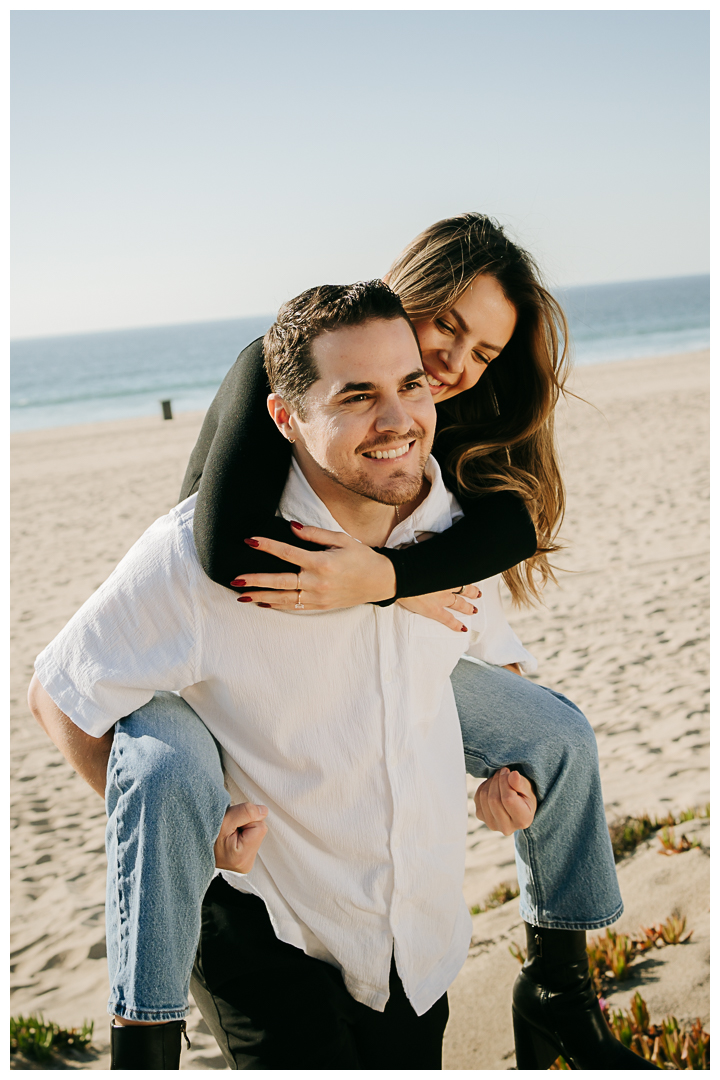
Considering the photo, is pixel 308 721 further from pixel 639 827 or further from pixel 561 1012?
pixel 639 827

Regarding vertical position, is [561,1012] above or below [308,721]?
below

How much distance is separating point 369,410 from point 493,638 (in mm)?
1139

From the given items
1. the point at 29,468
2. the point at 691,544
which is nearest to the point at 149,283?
the point at 29,468

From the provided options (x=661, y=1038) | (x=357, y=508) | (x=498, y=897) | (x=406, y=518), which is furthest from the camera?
(x=498, y=897)

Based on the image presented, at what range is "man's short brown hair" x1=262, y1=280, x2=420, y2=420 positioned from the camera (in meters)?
2.30

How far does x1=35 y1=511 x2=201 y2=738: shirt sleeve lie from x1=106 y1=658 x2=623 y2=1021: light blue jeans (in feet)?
0.34

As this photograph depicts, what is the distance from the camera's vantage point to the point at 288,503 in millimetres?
2514

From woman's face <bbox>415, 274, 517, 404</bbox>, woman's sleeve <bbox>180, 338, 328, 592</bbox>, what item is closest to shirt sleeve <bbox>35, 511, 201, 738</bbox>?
woman's sleeve <bbox>180, 338, 328, 592</bbox>

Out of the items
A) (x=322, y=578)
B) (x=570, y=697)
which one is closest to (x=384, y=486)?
(x=322, y=578)

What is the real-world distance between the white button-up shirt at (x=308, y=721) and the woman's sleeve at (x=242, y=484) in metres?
0.09

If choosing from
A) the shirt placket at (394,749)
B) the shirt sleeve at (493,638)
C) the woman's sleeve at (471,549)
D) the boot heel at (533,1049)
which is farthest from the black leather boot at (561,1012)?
the woman's sleeve at (471,549)

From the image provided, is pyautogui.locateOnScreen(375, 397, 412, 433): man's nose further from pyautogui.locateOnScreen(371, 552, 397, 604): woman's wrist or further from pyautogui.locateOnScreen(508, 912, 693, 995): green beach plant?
pyautogui.locateOnScreen(508, 912, 693, 995): green beach plant

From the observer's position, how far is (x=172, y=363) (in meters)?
66.3

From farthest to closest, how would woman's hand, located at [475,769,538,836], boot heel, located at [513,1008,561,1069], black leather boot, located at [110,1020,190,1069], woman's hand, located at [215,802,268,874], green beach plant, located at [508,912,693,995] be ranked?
green beach plant, located at [508,912,693,995], boot heel, located at [513,1008,561,1069], woman's hand, located at [475,769,538,836], woman's hand, located at [215,802,268,874], black leather boot, located at [110,1020,190,1069]
